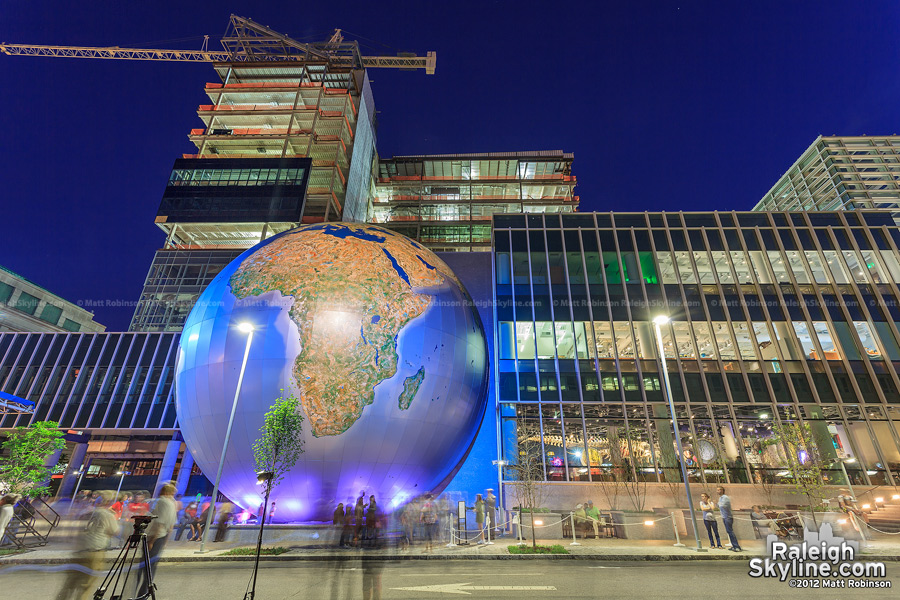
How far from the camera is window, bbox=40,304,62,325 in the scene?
6906 cm

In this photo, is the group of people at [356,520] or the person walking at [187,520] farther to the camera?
the person walking at [187,520]

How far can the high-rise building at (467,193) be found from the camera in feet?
241

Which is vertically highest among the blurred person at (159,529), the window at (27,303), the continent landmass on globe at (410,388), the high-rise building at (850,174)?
the high-rise building at (850,174)

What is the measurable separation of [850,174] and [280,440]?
125621mm

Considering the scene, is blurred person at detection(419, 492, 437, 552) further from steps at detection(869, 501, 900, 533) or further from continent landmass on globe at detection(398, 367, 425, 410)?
steps at detection(869, 501, 900, 533)

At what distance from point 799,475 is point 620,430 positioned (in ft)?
24.8

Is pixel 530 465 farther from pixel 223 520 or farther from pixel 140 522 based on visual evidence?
pixel 140 522

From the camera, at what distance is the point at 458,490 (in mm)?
22266

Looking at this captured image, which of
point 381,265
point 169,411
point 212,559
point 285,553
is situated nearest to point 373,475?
point 285,553

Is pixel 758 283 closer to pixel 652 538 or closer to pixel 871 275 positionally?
pixel 871 275

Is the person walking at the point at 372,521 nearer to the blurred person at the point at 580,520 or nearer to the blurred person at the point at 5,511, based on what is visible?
the blurred person at the point at 5,511

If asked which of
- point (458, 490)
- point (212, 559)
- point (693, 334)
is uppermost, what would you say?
point (693, 334)

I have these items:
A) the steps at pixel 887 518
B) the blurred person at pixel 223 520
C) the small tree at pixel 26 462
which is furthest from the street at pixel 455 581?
the small tree at pixel 26 462

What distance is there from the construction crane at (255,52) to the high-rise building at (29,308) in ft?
193
